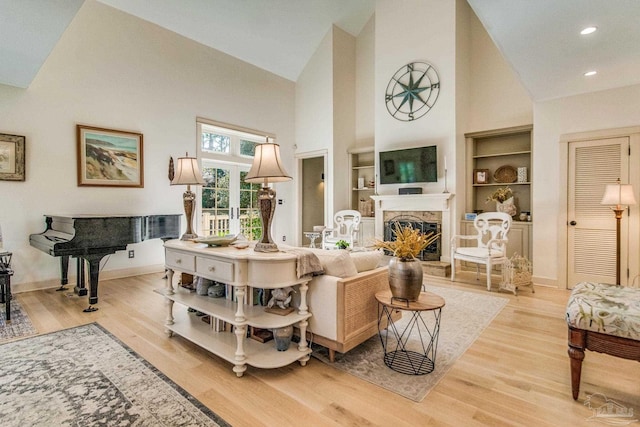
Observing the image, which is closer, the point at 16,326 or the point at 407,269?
the point at 407,269

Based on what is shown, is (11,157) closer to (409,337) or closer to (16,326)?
(16,326)

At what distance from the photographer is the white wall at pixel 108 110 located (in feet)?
13.3

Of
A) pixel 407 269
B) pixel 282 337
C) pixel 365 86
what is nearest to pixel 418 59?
pixel 365 86

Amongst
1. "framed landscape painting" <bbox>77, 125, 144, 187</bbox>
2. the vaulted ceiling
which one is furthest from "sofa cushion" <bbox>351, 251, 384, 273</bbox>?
"framed landscape painting" <bbox>77, 125, 144, 187</bbox>

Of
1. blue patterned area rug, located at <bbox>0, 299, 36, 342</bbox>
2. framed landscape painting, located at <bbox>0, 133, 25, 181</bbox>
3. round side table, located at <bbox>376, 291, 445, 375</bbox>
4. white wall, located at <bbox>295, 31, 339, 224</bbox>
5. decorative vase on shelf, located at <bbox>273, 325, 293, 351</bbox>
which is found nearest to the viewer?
round side table, located at <bbox>376, 291, 445, 375</bbox>

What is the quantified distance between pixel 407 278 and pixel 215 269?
1.34 metres

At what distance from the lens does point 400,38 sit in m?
6.07

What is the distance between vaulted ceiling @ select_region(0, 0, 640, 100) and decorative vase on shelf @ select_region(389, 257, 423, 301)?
198cm

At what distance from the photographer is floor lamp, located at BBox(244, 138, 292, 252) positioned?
2266mm

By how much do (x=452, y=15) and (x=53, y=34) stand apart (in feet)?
18.4

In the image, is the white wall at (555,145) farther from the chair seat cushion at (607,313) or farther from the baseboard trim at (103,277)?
the baseboard trim at (103,277)

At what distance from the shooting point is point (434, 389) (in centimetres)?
196

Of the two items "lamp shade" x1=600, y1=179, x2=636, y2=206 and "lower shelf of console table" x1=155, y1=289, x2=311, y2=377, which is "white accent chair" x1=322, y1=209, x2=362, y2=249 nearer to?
"lower shelf of console table" x1=155, y1=289, x2=311, y2=377

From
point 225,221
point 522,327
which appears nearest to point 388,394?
point 522,327
